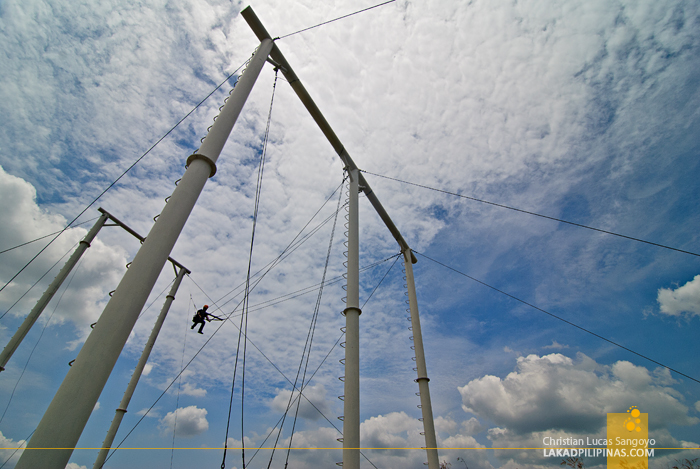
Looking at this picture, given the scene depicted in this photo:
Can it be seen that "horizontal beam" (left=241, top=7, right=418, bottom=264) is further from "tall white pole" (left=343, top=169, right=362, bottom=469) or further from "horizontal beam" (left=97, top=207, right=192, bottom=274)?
"horizontal beam" (left=97, top=207, right=192, bottom=274)

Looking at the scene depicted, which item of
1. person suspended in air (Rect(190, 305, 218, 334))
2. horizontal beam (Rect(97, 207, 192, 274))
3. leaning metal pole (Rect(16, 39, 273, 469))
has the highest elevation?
horizontal beam (Rect(97, 207, 192, 274))

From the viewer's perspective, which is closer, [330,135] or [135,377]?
[330,135]

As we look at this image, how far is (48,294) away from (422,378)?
1427 cm

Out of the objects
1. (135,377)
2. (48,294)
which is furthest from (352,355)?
(48,294)

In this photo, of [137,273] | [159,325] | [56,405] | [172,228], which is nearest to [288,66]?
[172,228]

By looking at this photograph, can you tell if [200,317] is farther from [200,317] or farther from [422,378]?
[422,378]

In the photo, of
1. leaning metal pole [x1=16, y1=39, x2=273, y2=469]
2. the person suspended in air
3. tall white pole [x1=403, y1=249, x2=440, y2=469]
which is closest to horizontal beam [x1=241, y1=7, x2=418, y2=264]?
tall white pole [x1=403, y1=249, x2=440, y2=469]

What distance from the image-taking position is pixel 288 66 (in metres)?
9.07

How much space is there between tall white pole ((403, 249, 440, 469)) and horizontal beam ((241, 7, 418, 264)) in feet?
4.80

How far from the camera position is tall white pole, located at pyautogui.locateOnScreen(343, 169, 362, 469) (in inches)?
279

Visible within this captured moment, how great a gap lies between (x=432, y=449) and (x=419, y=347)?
3229 mm

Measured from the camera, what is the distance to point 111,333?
12.1 ft

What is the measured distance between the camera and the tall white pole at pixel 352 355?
7074mm

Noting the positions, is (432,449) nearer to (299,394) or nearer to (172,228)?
(299,394)
